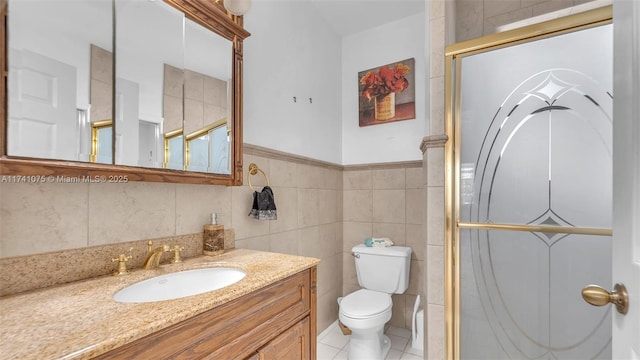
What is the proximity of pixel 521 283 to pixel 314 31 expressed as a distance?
2314 mm

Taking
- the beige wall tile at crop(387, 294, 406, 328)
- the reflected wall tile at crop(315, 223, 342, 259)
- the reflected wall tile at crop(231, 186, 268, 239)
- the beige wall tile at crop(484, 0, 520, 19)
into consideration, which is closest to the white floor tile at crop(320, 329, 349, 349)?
the beige wall tile at crop(387, 294, 406, 328)

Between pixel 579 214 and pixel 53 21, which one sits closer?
pixel 53 21

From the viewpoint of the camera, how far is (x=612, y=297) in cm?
61

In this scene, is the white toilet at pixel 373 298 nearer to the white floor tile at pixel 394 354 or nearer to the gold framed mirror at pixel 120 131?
the white floor tile at pixel 394 354

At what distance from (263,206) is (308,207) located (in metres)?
0.67

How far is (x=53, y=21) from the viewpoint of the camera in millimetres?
903

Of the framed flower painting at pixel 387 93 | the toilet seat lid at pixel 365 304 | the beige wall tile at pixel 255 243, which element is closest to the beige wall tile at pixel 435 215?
the toilet seat lid at pixel 365 304

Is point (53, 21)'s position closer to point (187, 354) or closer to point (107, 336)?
point (107, 336)

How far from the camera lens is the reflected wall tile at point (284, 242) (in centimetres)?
186

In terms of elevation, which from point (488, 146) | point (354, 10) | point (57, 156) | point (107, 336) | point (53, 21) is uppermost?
point (354, 10)

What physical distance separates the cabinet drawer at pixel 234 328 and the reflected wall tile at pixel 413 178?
1.51 meters

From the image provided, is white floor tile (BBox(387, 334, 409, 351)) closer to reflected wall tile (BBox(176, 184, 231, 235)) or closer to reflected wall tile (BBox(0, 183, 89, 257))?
reflected wall tile (BBox(176, 184, 231, 235))

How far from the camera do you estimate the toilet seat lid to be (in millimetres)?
1858

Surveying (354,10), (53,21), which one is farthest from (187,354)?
(354,10)
